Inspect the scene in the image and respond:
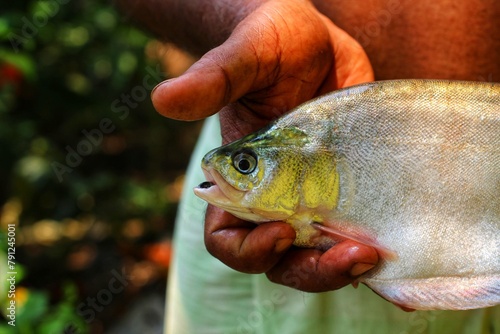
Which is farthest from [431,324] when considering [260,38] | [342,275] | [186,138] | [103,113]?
[186,138]

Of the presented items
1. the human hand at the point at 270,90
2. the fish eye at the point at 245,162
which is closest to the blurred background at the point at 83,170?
the human hand at the point at 270,90

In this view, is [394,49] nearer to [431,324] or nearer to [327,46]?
[327,46]

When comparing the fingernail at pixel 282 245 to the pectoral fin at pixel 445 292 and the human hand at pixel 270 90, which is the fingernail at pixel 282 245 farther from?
the pectoral fin at pixel 445 292

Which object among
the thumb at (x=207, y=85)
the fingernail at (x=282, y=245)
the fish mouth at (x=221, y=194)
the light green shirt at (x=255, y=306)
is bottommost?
the light green shirt at (x=255, y=306)

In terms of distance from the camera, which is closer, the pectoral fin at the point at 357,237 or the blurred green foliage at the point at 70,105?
the pectoral fin at the point at 357,237

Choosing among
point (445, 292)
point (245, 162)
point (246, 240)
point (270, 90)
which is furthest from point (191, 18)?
point (445, 292)

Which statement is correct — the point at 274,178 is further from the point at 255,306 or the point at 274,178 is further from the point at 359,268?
the point at 255,306

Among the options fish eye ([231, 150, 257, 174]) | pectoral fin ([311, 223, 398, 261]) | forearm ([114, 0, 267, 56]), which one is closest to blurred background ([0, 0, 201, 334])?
forearm ([114, 0, 267, 56])
